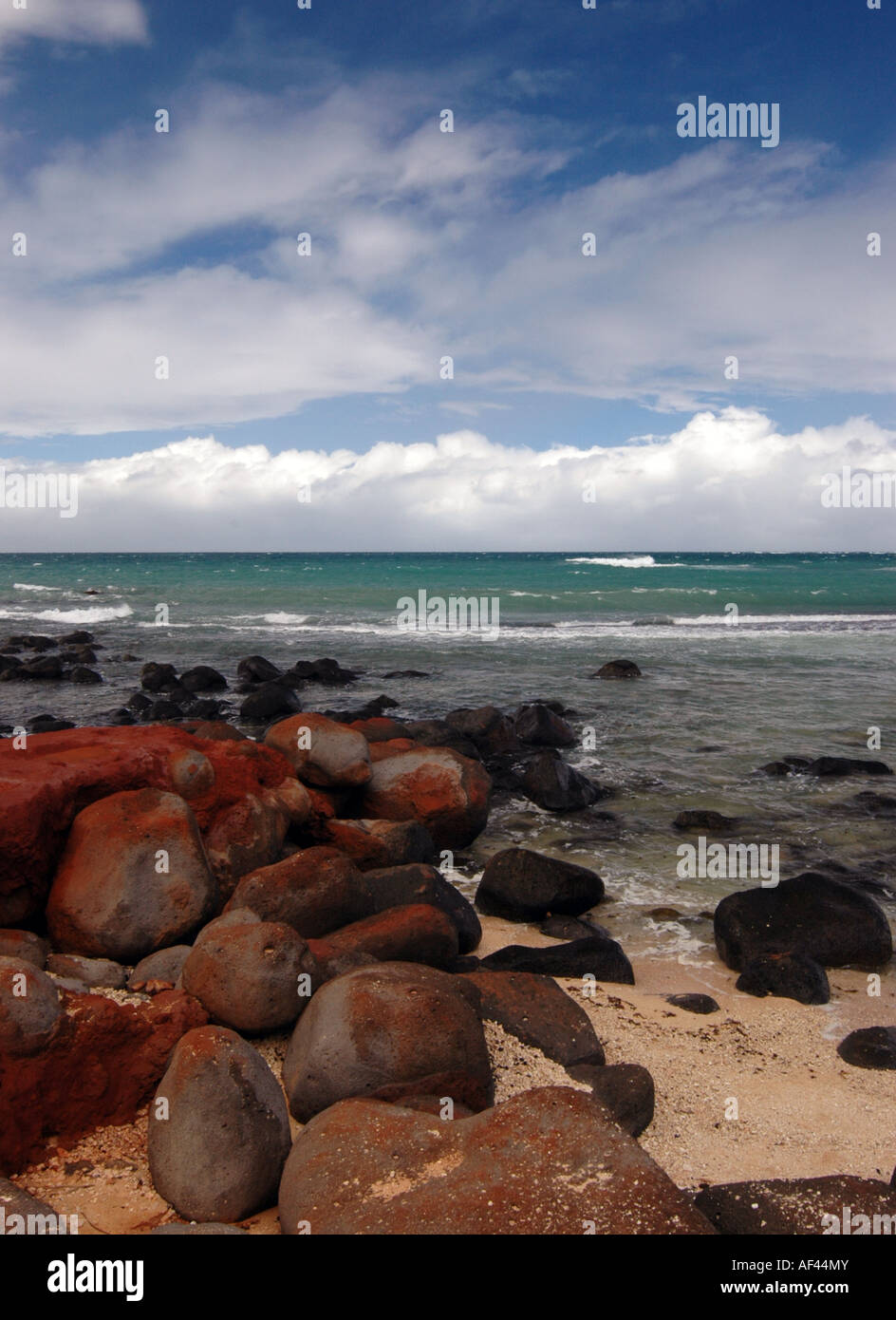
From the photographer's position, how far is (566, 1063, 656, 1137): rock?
4.61 m

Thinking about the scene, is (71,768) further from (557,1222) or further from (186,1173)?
(557,1222)

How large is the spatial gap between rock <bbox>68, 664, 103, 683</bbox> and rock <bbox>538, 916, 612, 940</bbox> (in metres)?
16.7

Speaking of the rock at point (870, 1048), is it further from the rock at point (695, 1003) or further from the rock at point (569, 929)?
the rock at point (569, 929)

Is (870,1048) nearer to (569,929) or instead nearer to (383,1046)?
(569,929)

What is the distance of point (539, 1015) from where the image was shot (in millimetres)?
5320

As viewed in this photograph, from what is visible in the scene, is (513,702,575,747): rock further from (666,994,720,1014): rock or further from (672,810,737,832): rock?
(666,994,720,1014): rock

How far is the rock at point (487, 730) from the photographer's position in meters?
14.3

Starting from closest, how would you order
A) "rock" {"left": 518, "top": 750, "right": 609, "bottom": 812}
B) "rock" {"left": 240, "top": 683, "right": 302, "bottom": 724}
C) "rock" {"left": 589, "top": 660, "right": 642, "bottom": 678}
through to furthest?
"rock" {"left": 518, "top": 750, "right": 609, "bottom": 812}, "rock" {"left": 240, "top": 683, "right": 302, "bottom": 724}, "rock" {"left": 589, "top": 660, "right": 642, "bottom": 678}

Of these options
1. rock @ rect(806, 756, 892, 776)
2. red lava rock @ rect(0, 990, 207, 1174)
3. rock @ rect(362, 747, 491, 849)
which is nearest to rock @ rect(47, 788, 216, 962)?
red lava rock @ rect(0, 990, 207, 1174)

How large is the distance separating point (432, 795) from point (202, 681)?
39.7 feet

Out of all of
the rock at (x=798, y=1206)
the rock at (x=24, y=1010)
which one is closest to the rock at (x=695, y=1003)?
the rock at (x=798, y=1206)

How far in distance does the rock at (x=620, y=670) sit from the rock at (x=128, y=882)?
16.7 metres

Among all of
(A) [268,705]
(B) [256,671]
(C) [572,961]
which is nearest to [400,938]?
(C) [572,961]

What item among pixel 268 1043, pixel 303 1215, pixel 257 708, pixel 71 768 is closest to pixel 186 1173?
pixel 303 1215
